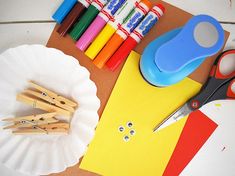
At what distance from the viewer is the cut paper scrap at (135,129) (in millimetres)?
510

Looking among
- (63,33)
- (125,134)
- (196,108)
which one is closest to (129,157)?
(125,134)

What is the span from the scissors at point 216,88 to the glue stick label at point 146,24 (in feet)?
0.42

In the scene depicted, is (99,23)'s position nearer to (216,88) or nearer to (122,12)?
(122,12)

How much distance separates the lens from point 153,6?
1.68 ft

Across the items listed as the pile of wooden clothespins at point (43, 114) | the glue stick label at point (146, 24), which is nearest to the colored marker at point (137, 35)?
the glue stick label at point (146, 24)

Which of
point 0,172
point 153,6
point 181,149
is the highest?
point 153,6

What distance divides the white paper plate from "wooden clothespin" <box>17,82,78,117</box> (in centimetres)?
1

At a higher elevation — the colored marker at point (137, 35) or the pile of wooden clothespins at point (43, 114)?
the colored marker at point (137, 35)

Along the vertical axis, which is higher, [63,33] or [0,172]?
[63,33]

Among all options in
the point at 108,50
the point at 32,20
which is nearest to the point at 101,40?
the point at 108,50

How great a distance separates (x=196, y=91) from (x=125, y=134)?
145 mm

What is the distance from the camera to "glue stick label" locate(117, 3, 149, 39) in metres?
0.50

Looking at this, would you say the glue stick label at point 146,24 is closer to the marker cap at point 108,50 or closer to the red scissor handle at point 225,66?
the marker cap at point 108,50

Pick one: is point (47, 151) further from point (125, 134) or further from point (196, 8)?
point (196, 8)
